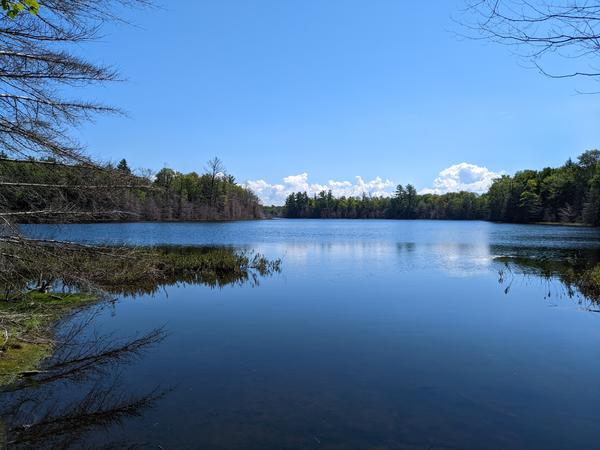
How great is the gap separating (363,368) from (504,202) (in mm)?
113887

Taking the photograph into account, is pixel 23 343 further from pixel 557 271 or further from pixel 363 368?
pixel 557 271

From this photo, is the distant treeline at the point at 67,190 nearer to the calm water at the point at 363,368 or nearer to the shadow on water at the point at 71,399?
the calm water at the point at 363,368

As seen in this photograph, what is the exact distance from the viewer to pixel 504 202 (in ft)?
367

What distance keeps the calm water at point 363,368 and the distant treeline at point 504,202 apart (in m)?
75.9

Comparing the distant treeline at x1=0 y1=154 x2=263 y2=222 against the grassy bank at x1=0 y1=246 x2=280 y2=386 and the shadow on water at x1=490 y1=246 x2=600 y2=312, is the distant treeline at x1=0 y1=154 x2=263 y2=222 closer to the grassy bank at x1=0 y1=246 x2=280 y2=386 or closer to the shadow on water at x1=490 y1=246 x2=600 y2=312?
the grassy bank at x1=0 y1=246 x2=280 y2=386

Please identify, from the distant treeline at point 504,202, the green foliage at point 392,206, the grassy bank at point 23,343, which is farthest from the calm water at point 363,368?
the green foliage at point 392,206

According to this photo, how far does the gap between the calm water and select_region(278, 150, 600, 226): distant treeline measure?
75.9 metres

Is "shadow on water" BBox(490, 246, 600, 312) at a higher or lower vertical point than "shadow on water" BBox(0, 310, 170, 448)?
higher

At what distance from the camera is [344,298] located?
53.4 feet

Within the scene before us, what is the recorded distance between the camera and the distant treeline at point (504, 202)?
8812cm

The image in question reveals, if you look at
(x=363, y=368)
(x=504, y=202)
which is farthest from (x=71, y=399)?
(x=504, y=202)

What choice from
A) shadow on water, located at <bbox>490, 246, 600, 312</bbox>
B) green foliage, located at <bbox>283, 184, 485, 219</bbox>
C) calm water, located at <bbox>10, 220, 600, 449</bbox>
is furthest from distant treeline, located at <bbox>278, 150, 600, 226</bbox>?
calm water, located at <bbox>10, 220, 600, 449</bbox>

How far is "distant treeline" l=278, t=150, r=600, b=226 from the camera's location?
8812 cm

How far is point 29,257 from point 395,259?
24.2m
